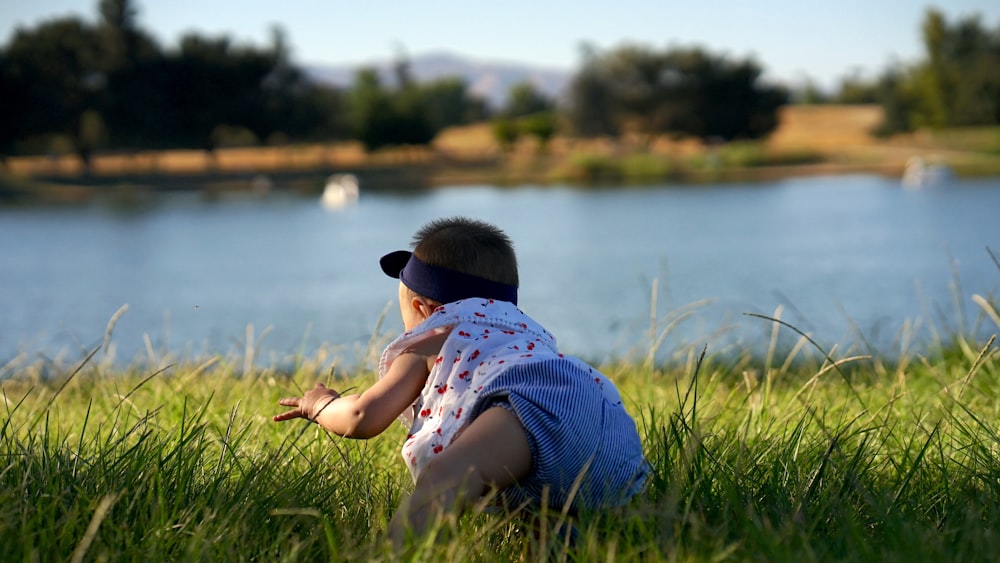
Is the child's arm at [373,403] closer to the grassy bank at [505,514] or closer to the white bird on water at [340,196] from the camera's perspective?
the grassy bank at [505,514]

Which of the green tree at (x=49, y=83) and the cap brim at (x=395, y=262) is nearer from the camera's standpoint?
the cap brim at (x=395, y=262)

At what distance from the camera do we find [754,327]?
27.2 ft

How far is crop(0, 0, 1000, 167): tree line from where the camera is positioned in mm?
44000

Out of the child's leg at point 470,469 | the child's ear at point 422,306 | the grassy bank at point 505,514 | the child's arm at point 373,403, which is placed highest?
the child's ear at point 422,306

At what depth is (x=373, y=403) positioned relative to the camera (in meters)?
2.28

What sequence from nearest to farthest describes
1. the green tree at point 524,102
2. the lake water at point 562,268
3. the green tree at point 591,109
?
1. the lake water at point 562,268
2. the green tree at point 591,109
3. the green tree at point 524,102

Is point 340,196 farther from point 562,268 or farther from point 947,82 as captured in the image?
point 947,82

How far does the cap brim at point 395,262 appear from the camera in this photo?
8.46 feet

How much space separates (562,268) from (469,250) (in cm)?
1309

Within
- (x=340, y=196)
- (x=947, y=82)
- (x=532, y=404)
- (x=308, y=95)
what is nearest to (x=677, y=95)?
(x=947, y=82)

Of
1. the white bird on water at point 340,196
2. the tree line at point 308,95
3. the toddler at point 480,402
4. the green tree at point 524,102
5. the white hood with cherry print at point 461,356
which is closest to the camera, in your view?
the toddler at point 480,402

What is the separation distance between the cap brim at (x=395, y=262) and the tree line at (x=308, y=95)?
4272 centimetres

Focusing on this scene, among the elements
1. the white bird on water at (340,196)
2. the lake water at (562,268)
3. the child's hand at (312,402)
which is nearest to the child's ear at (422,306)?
the child's hand at (312,402)

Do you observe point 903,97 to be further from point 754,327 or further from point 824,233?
point 754,327
